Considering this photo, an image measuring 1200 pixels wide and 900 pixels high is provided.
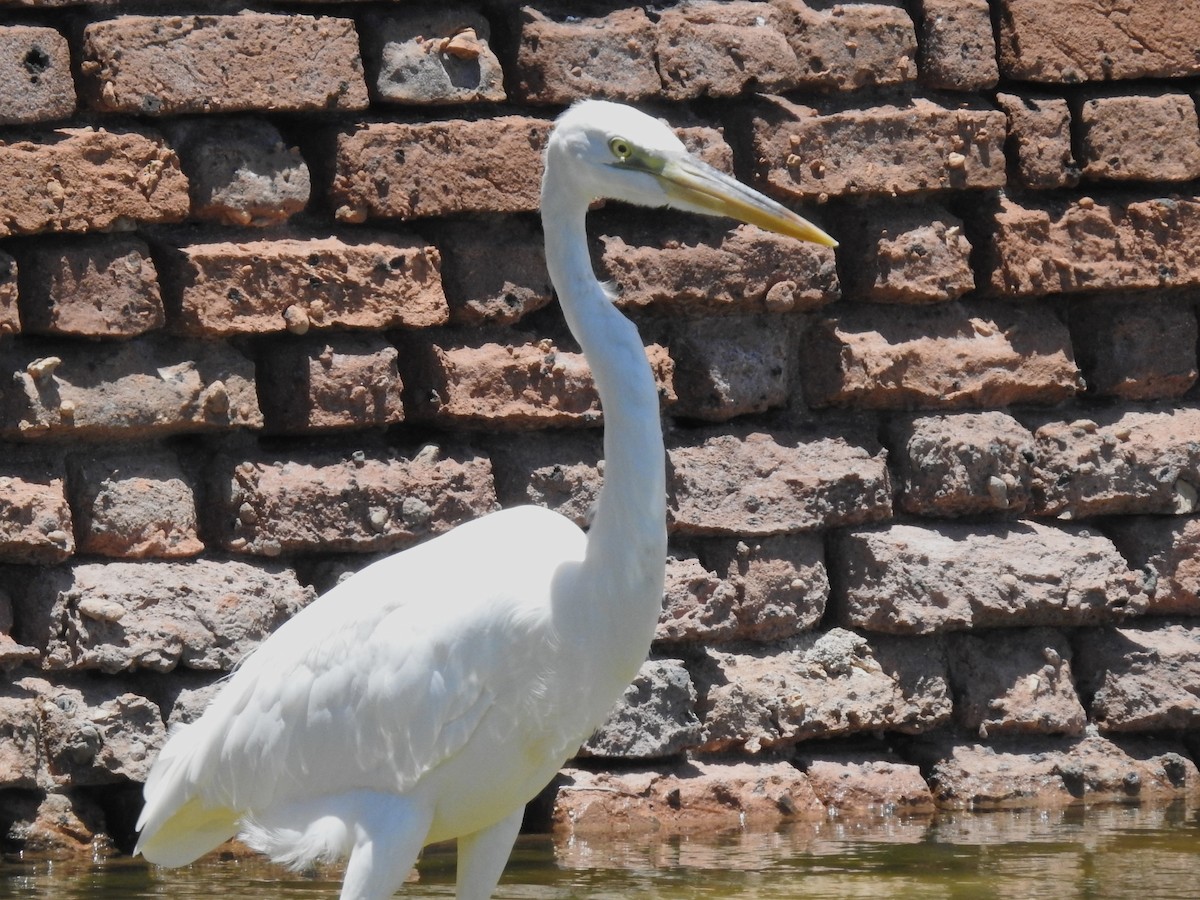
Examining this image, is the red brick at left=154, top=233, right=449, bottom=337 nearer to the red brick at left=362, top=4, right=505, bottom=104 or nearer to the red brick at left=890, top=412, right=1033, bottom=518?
the red brick at left=362, top=4, right=505, bottom=104

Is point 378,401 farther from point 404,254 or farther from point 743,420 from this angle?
point 743,420

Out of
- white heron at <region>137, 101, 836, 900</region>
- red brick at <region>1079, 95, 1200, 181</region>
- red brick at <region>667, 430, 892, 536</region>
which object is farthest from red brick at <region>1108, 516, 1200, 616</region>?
white heron at <region>137, 101, 836, 900</region>

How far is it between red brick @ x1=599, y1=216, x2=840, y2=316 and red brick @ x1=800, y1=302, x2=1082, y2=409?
0.15m

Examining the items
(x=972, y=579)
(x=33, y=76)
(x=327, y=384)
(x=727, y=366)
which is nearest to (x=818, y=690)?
(x=972, y=579)

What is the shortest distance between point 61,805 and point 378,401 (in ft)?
3.67

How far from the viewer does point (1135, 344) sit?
220 inches

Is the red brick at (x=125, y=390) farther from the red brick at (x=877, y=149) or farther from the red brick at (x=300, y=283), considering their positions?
the red brick at (x=877, y=149)

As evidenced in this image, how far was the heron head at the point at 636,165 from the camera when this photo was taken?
3.62 m

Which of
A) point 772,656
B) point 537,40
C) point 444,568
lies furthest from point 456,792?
point 537,40

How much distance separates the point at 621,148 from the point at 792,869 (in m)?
1.69

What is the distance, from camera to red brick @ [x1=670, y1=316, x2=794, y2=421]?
5.15 metres

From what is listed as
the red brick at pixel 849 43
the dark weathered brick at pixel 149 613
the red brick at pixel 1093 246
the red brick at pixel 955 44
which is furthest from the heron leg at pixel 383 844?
the red brick at pixel 955 44

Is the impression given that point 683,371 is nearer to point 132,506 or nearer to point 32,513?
point 132,506

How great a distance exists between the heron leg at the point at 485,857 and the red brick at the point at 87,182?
5.05 ft
